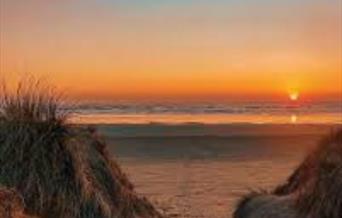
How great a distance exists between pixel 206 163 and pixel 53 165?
13350mm

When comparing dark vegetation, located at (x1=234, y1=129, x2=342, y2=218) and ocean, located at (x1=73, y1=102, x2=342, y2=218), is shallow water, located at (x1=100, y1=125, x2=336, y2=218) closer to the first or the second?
ocean, located at (x1=73, y1=102, x2=342, y2=218)

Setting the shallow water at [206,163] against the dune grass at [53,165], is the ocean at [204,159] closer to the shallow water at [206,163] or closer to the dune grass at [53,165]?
the shallow water at [206,163]

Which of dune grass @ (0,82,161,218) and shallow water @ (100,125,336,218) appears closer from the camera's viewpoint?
dune grass @ (0,82,161,218)

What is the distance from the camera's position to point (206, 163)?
23.3 metres

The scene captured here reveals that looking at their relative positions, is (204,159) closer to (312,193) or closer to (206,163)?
(206,163)

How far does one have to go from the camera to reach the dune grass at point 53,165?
33.0 feet

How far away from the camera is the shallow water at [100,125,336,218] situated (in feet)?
55.2

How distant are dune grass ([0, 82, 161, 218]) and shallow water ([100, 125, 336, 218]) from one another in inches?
169

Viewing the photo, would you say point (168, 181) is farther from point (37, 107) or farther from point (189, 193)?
point (37, 107)

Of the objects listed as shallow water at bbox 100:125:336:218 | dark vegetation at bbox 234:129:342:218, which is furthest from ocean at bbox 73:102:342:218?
dark vegetation at bbox 234:129:342:218

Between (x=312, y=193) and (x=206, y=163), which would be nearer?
(x=312, y=193)

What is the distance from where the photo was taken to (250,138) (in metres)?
32.9

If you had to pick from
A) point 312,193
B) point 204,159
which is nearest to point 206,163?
point 204,159

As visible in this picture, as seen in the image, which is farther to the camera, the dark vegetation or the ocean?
the ocean
